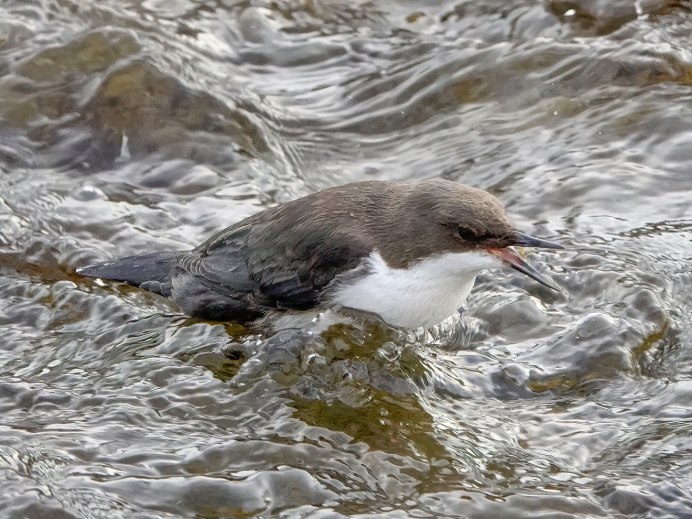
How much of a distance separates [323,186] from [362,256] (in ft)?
6.69

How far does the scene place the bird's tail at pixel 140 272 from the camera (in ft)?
19.1

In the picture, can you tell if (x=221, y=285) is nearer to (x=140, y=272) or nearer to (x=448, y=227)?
(x=140, y=272)

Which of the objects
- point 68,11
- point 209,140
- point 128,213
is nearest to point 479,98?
point 209,140

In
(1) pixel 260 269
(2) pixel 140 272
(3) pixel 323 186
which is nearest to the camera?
(1) pixel 260 269

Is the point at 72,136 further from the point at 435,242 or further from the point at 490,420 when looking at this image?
the point at 490,420

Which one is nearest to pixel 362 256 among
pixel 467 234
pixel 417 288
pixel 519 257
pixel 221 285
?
pixel 417 288

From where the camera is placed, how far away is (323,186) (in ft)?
23.3

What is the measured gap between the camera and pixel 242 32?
826 cm

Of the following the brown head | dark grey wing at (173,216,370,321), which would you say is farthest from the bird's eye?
dark grey wing at (173,216,370,321)

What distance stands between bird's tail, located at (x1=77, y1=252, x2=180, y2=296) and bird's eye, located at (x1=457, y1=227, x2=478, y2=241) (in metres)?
1.62

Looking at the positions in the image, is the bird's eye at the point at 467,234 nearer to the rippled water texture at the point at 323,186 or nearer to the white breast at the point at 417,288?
the white breast at the point at 417,288

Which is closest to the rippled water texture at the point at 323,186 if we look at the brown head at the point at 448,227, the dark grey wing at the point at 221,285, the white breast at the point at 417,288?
the dark grey wing at the point at 221,285

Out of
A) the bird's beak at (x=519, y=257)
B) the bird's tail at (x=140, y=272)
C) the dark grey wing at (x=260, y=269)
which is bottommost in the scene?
the bird's tail at (x=140, y=272)

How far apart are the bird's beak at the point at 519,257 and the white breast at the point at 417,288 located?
0.04m
